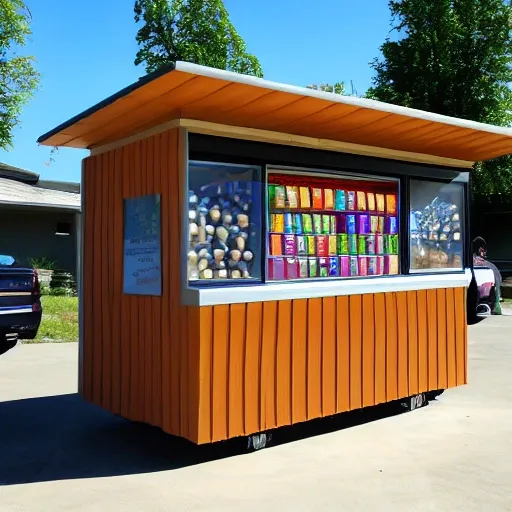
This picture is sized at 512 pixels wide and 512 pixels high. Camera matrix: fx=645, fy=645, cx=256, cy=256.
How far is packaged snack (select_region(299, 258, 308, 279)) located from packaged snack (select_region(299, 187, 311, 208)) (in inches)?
18.5

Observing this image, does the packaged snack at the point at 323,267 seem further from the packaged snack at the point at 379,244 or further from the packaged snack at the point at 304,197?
the packaged snack at the point at 379,244

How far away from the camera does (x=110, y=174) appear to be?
562 centimetres

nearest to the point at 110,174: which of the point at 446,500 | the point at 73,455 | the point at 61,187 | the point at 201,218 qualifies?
the point at 201,218

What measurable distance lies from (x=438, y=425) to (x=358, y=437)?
87cm

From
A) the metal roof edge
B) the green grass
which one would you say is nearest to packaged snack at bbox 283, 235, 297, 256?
the metal roof edge

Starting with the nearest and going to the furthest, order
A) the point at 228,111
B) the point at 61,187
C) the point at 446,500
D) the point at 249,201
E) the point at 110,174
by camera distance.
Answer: the point at 446,500 → the point at 228,111 → the point at 249,201 → the point at 110,174 → the point at 61,187

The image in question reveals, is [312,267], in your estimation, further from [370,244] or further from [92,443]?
[92,443]

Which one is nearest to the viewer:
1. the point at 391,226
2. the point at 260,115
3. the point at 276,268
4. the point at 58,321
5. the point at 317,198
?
the point at 260,115

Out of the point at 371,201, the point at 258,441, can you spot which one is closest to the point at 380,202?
the point at 371,201

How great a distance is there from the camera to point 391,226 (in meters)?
6.32

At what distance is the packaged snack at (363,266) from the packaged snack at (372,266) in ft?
0.13

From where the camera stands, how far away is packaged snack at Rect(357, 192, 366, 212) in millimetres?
6051

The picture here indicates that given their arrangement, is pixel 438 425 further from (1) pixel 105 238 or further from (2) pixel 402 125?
(1) pixel 105 238

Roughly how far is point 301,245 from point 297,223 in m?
0.19
